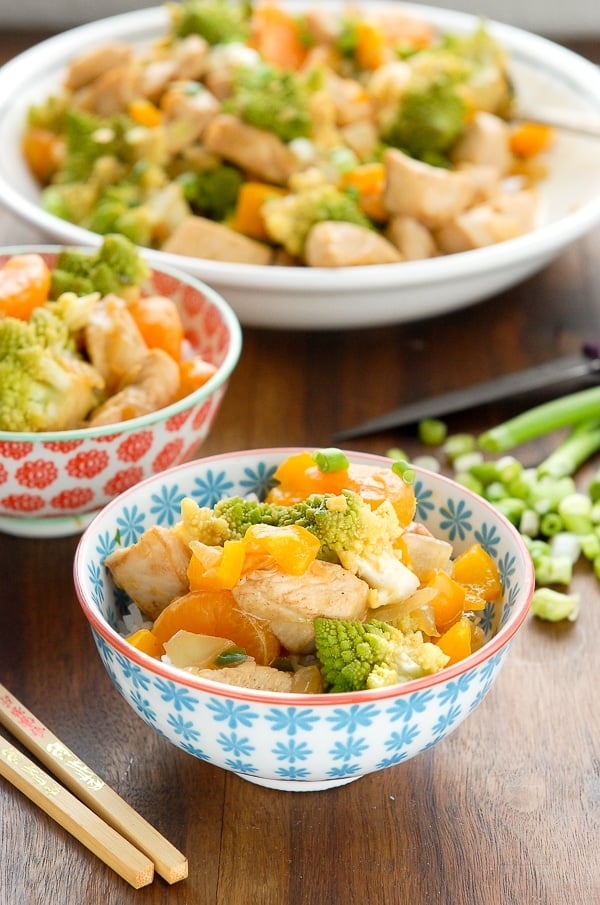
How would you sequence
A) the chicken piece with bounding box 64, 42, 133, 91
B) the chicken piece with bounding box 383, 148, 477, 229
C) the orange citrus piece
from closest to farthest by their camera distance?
the orange citrus piece → the chicken piece with bounding box 383, 148, 477, 229 → the chicken piece with bounding box 64, 42, 133, 91

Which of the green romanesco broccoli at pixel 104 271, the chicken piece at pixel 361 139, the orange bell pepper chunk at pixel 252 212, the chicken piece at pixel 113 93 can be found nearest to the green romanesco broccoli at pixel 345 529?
the green romanesco broccoli at pixel 104 271

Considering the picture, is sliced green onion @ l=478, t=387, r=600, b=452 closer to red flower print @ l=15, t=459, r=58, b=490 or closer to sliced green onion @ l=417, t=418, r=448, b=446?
sliced green onion @ l=417, t=418, r=448, b=446

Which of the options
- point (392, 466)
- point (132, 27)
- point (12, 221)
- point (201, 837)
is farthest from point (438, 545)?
point (132, 27)

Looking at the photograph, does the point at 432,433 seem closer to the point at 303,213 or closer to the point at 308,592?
the point at 303,213

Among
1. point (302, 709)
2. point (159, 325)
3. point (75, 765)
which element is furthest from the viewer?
point (159, 325)

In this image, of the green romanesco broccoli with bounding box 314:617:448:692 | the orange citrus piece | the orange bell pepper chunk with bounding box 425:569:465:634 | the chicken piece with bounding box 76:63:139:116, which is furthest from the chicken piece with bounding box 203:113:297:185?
the green romanesco broccoli with bounding box 314:617:448:692

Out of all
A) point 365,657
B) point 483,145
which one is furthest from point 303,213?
point 365,657
